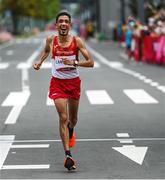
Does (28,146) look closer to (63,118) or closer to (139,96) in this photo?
(63,118)

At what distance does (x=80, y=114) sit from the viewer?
14156mm

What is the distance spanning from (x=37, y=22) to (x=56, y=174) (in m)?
181

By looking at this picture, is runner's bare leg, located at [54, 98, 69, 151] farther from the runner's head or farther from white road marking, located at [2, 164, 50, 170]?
the runner's head

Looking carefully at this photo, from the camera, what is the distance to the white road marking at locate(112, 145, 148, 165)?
30.3 ft

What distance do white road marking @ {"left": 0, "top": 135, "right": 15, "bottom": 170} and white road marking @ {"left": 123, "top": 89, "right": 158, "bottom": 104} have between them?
542 cm

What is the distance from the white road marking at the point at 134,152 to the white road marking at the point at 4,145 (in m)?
1.43

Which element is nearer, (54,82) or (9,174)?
(9,174)

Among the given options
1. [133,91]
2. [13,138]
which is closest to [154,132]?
[13,138]

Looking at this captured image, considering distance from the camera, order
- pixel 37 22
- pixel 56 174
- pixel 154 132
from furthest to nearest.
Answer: pixel 37 22
pixel 154 132
pixel 56 174

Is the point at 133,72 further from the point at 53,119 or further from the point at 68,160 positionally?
the point at 68,160

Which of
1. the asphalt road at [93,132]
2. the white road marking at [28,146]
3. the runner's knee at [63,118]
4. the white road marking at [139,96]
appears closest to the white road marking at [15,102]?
the asphalt road at [93,132]

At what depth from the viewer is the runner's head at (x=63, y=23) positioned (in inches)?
345

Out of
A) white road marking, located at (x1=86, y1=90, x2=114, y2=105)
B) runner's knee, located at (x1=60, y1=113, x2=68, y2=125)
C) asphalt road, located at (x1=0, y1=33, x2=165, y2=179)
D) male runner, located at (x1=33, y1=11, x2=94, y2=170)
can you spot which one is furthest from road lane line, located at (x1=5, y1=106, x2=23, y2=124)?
runner's knee, located at (x1=60, y1=113, x2=68, y2=125)

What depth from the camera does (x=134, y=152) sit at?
9.75 metres
